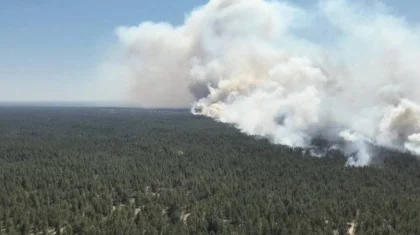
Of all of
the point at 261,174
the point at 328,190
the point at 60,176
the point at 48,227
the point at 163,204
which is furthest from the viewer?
the point at 261,174

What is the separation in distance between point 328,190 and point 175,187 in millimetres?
51651

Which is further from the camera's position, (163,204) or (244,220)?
(163,204)

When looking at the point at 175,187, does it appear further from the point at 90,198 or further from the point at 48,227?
the point at 48,227

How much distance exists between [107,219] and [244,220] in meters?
37.0

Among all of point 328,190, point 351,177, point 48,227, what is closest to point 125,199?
point 48,227

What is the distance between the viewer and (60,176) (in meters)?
177

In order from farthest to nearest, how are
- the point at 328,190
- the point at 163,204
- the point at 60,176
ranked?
the point at 60,176 → the point at 328,190 → the point at 163,204

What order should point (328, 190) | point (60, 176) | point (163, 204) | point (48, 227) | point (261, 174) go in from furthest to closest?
1. point (261, 174)
2. point (60, 176)
3. point (328, 190)
4. point (163, 204)
5. point (48, 227)

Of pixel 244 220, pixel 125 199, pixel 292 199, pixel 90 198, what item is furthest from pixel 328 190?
pixel 90 198

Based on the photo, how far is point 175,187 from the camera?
564 feet

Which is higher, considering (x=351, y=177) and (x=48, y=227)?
(x=351, y=177)

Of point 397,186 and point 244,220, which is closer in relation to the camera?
point 244,220

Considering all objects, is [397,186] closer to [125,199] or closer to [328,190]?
[328,190]

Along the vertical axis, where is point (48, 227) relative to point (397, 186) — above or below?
below
